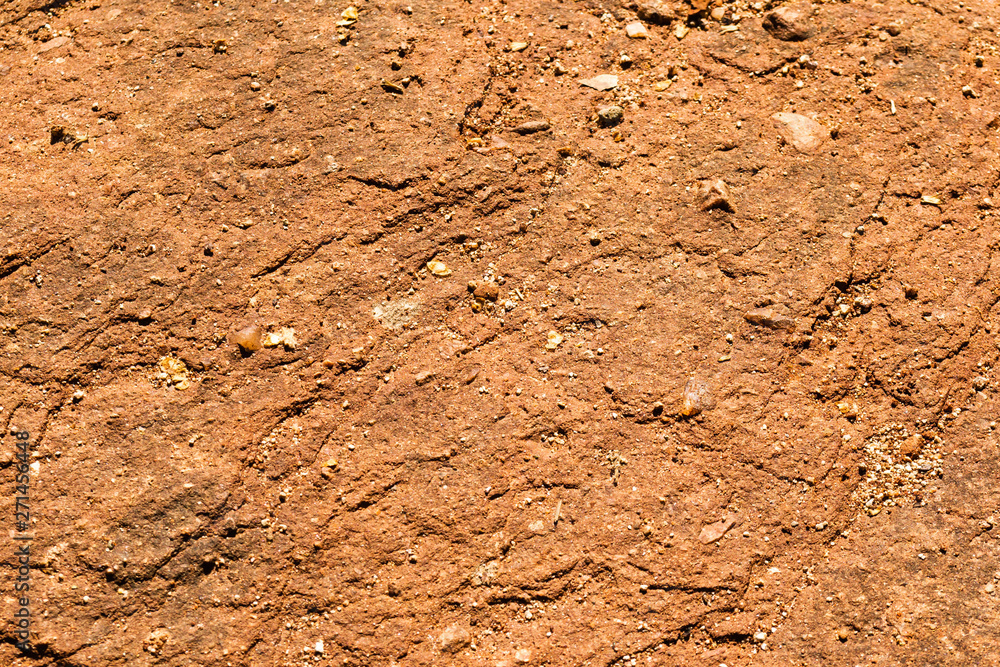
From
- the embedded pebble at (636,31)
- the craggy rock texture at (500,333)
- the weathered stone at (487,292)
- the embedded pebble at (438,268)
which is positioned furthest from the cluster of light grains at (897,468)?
the embedded pebble at (636,31)

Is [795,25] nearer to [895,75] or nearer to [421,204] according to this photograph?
[895,75]

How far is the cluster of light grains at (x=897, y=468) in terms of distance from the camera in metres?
2.47

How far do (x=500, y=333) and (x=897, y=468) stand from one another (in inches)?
48.1

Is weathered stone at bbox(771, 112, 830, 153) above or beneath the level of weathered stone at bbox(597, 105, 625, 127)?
beneath

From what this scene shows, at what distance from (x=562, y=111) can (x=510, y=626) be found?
162 cm

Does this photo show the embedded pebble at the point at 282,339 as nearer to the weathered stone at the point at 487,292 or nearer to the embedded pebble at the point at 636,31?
the weathered stone at the point at 487,292

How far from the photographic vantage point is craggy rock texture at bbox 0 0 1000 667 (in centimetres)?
237

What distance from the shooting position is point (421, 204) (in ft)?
8.93

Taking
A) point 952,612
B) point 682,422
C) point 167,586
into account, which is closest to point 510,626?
point 682,422

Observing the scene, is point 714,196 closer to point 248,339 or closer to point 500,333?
point 500,333

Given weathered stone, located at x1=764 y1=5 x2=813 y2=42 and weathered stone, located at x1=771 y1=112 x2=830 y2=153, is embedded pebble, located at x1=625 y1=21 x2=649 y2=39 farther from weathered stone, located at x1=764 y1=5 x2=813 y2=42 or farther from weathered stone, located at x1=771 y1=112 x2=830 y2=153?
weathered stone, located at x1=771 y1=112 x2=830 y2=153

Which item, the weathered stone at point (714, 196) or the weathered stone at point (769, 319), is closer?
the weathered stone at point (769, 319)

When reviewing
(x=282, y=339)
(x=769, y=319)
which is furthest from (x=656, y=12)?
(x=282, y=339)

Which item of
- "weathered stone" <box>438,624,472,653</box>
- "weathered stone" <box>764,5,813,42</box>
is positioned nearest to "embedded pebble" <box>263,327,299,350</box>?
"weathered stone" <box>438,624,472,653</box>
